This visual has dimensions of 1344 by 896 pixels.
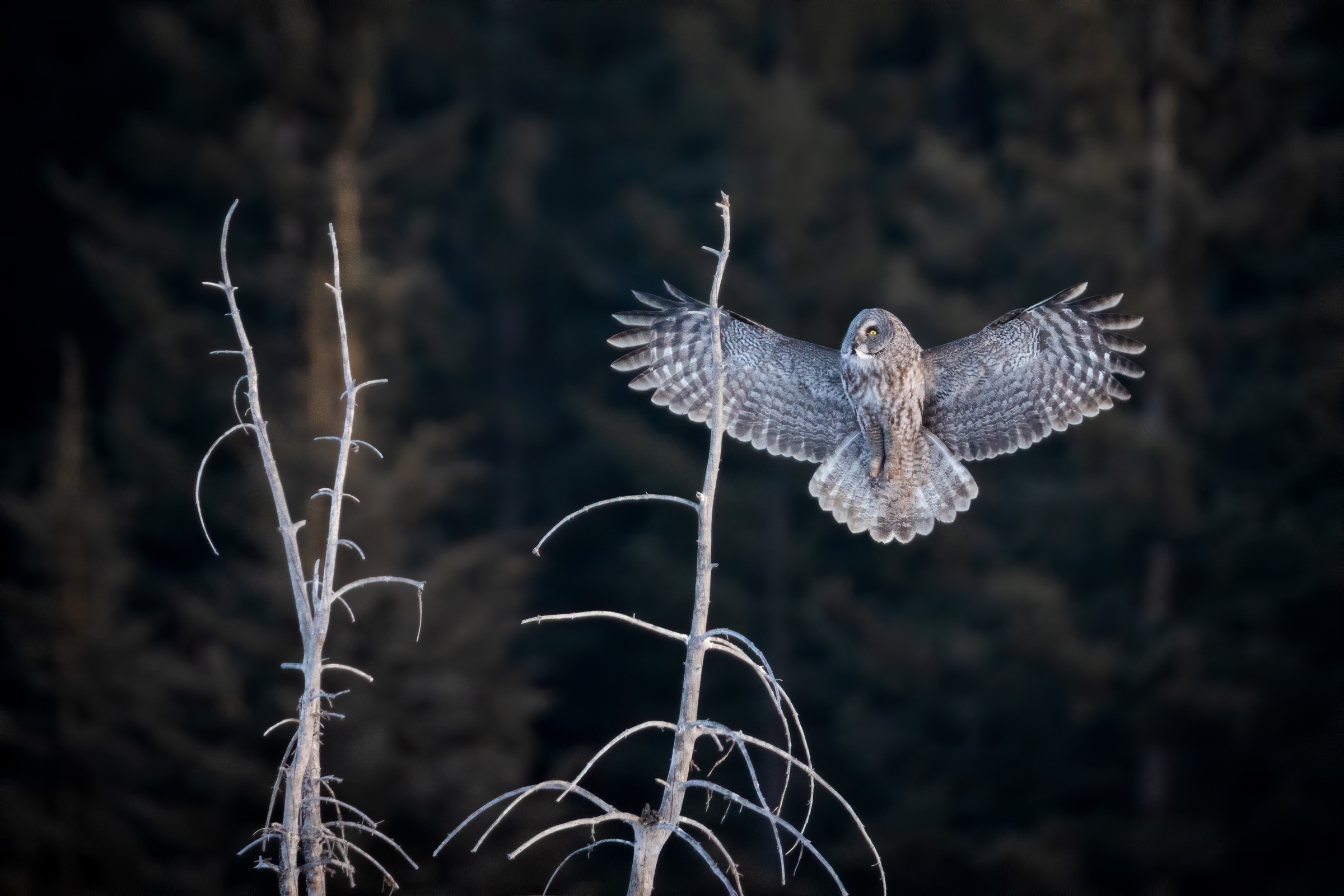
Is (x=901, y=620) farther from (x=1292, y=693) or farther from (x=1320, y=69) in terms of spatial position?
(x=1320, y=69)

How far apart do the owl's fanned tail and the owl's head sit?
580 mm

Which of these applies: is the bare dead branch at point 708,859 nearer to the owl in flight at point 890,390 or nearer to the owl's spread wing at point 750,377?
the owl in flight at point 890,390

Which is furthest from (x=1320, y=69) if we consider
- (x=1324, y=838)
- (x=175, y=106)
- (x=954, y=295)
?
(x=175, y=106)

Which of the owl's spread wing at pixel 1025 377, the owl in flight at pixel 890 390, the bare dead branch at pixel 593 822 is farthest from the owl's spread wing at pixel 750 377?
the bare dead branch at pixel 593 822

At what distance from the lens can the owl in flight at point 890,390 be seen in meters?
6.37

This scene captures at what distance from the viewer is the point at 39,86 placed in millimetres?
22547

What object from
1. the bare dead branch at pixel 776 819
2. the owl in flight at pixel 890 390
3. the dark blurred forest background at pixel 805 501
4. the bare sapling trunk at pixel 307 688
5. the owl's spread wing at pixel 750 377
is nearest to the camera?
the bare dead branch at pixel 776 819

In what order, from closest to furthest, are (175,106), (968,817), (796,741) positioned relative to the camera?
(968,817) → (175,106) → (796,741)

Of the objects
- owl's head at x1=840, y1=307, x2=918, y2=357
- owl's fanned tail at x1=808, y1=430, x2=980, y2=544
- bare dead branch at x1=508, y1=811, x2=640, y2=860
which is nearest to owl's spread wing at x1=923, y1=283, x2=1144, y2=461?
owl's fanned tail at x1=808, y1=430, x2=980, y2=544

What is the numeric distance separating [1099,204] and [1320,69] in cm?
342

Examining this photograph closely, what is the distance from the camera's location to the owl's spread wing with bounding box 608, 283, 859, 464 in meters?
6.69

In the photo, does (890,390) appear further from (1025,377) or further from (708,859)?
(708,859)

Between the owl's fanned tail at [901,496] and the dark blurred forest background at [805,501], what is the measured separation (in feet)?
28.0

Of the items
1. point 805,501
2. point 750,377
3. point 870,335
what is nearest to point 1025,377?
point 870,335
